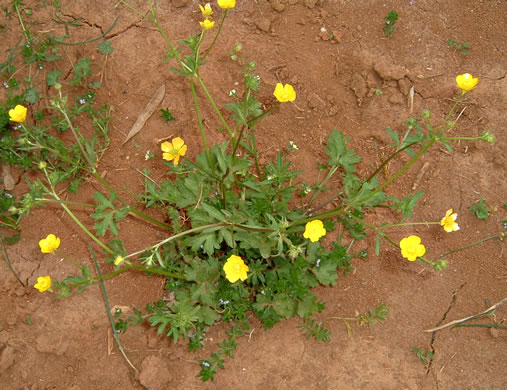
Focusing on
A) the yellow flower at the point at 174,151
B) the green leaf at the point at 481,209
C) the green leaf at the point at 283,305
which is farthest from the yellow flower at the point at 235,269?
the green leaf at the point at 481,209

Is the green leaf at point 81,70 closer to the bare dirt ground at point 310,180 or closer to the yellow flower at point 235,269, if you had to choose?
the bare dirt ground at point 310,180

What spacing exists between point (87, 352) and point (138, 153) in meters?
1.66

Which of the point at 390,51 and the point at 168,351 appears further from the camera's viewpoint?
the point at 390,51

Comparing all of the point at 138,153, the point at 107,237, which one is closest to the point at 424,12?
the point at 138,153

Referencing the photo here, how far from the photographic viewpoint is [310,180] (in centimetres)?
373

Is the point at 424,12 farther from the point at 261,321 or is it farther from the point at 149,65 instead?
the point at 261,321

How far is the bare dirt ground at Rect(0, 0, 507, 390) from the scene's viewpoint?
332cm

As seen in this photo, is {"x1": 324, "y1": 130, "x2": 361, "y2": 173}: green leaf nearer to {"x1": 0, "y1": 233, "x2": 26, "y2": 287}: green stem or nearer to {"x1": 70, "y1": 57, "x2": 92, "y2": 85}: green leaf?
{"x1": 70, "y1": 57, "x2": 92, "y2": 85}: green leaf

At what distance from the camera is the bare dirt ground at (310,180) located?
3322 mm

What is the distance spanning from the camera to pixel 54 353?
336 centimetres

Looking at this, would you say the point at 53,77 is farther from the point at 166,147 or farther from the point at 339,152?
the point at 339,152

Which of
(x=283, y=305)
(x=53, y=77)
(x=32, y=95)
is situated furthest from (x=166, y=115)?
(x=283, y=305)

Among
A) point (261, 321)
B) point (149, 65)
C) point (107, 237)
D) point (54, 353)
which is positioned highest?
point (149, 65)

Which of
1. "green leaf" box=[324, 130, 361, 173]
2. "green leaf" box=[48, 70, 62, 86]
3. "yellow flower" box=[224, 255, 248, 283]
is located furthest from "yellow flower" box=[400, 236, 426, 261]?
"green leaf" box=[48, 70, 62, 86]
